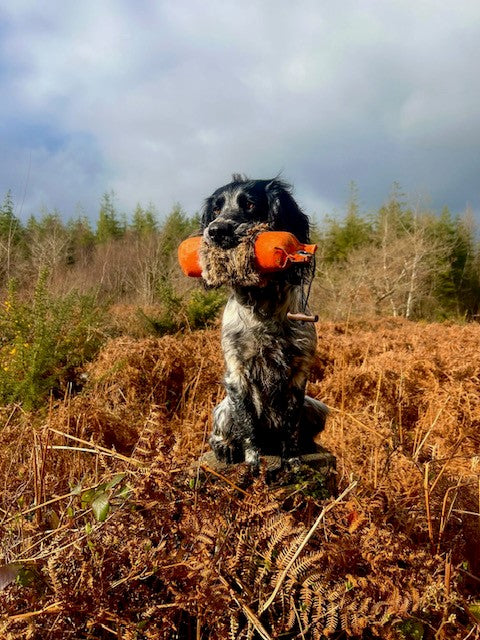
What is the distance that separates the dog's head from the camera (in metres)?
2.68

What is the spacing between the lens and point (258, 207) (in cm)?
274

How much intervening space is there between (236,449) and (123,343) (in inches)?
195

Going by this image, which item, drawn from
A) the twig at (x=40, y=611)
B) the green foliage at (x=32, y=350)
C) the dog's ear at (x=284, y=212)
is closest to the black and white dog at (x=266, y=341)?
the dog's ear at (x=284, y=212)

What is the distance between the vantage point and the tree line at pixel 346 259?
22516 millimetres

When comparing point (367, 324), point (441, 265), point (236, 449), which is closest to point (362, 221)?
point (441, 265)

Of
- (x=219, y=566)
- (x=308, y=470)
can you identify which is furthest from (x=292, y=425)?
(x=219, y=566)

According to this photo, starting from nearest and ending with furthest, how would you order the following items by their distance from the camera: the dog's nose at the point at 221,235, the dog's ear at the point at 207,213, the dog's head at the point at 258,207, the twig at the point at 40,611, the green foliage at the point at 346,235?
1. the twig at the point at 40,611
2. the dog's nose at the point at 221,235
3. the dog's head at the point at 258,207
4. the dog's ear at the point at 207,213
5. the green foliage at the point at 346,235

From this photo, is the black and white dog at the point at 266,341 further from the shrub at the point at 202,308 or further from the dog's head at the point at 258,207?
the shrub at the point at 202,308

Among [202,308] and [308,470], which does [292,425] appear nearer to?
[308,470]

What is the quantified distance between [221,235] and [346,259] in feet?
119

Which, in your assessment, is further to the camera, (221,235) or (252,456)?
(252,456)

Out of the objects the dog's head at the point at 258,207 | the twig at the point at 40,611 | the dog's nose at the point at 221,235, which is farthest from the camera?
the dog's head at the point at 258,207

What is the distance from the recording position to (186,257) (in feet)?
8.80

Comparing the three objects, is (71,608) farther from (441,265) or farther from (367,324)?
(441,265)
